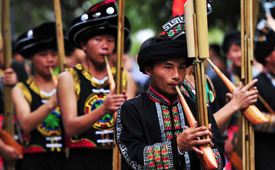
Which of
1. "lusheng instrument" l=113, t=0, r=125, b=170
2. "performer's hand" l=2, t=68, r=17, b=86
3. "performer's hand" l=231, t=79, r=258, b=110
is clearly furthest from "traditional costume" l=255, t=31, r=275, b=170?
"performer's hand" l=2, t=68, r=17, b=86

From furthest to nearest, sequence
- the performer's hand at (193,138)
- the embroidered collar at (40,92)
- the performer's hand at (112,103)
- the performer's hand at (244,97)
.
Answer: the embroidered collar at (40,92) → the performer's hand at (112,103) → the performer's hand at (244,97) → the performer's hand at (193,138)

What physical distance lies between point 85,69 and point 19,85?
49.9 inches

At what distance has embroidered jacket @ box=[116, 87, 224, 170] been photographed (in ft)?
9.70

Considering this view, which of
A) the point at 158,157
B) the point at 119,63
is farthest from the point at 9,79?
the point at 158,157

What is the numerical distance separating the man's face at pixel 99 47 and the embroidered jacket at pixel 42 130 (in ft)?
3.41

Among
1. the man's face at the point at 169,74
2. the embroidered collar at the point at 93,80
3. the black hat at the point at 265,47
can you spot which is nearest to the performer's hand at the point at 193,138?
the man's face at the point at 169,74

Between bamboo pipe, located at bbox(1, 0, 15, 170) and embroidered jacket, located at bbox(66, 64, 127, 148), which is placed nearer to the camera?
embroidered jacket, located at bbox(66, 64, 127, 148)

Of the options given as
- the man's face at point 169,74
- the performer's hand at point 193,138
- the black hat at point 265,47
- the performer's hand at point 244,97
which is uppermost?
the black hat at point 265,47

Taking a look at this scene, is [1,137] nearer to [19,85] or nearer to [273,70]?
[19,85]

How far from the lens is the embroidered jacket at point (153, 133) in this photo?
2955 millimetres

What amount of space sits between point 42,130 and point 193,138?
9.56 feet

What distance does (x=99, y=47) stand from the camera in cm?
457

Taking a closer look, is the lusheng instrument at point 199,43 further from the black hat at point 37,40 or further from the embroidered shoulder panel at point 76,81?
the black hat at point 37,40

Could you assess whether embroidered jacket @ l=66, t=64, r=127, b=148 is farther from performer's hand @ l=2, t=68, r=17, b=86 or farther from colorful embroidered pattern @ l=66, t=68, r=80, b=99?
performer's hand @ l=2, t=68, r=17, b=86
